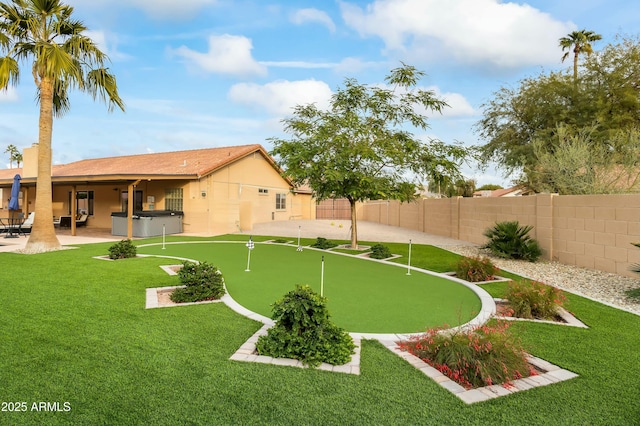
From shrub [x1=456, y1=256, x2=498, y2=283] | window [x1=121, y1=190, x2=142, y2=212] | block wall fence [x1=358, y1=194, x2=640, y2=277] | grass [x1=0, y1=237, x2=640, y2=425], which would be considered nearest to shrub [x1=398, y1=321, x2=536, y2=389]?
grass [x1=0, y1=237, x2=640, y2=425]

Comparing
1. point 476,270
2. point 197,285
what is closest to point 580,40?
point 476,270

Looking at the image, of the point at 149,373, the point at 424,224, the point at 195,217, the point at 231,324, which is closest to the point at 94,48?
the point at 195,217

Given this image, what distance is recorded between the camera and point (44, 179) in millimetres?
11820

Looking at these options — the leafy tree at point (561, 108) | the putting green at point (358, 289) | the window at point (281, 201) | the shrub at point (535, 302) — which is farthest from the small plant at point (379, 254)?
the window at point (281, 201)

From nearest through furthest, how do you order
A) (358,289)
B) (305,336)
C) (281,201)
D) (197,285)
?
1. (305,336)
2. (197,285)
3. (358,289)
4. (281,201)

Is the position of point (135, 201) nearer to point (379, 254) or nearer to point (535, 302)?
point (379, 254)

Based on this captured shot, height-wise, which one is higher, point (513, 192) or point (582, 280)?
point (513, 192)

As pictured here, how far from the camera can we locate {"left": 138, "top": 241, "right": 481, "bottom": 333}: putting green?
17.7ft

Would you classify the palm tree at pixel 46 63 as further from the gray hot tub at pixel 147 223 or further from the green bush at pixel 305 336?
the green bush at pixel 305 336

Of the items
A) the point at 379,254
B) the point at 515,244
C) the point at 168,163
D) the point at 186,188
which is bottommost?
the point at 379,254

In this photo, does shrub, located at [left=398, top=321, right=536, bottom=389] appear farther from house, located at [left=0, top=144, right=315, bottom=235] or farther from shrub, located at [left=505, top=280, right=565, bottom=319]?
house, located at [left=0, top=144, right=315, bottom=235]

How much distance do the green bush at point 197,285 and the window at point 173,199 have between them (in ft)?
46.4

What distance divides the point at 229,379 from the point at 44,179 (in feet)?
39.8

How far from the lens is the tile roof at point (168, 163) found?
61.8ft
